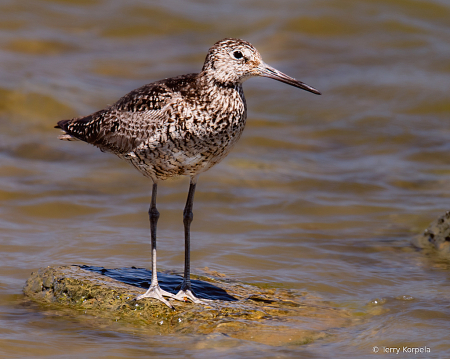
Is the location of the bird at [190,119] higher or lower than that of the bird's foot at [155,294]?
higher

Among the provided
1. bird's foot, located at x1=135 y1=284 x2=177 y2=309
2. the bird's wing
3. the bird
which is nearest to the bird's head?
the bird

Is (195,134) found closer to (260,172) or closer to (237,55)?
(237,55)

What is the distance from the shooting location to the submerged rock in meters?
6.83

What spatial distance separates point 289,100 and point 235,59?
9.63 metres

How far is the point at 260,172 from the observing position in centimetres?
1291

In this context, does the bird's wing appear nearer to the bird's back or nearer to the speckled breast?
the bird's back

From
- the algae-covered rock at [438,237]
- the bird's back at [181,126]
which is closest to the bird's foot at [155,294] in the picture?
the bird's back at [181,126]

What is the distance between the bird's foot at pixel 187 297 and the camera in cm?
734

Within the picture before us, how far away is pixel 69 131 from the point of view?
8352 millimetres

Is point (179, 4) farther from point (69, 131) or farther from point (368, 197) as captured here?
point (69, 131)

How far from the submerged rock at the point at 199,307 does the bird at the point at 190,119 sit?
233 mm

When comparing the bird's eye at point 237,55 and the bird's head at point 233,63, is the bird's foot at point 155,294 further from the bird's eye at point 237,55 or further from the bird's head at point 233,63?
the bird's eye at point 237,55

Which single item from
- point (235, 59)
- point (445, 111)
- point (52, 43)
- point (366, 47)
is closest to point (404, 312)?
point (235, 59)

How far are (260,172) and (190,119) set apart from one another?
624cm
